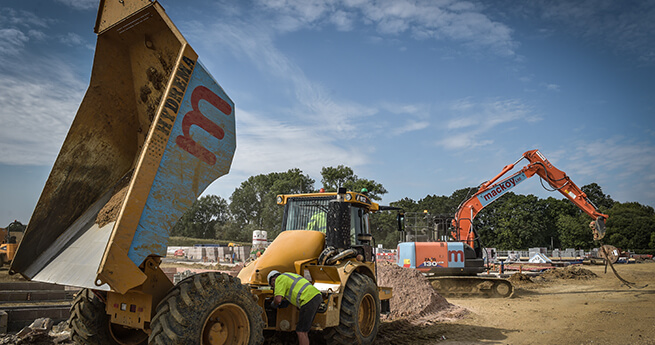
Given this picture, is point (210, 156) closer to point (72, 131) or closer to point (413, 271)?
point (72, 131)

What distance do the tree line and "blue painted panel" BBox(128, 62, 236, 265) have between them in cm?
4217

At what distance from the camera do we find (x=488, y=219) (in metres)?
68.2

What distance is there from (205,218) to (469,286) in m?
66.1

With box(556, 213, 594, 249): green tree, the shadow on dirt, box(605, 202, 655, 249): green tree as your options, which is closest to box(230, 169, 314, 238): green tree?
box(556, 213, 594, 249): green tree

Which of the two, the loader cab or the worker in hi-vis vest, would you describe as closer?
the worker in hi-vis vest

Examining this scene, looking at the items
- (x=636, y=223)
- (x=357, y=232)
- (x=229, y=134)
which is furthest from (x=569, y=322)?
(x=636, y=223)

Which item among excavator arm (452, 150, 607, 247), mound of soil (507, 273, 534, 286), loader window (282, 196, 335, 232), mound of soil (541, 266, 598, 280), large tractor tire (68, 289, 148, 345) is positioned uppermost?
excavator arm (452, 150, 607, 247)

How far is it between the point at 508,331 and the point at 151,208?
7.32 m

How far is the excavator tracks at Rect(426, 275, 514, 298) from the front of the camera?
47.8ft

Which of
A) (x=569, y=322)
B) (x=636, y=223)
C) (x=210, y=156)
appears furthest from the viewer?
(x=636, y=223)

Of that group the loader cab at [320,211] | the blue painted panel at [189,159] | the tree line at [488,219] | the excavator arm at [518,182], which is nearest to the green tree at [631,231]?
the tree line at [488,219]

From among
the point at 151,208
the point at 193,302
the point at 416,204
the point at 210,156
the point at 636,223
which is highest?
the point at 416,204

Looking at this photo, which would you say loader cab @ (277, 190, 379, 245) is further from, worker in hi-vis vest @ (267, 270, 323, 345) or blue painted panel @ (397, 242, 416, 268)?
blue painted panel @ (397, 242, 416, 268)

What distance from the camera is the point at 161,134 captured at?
4.08 m
